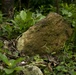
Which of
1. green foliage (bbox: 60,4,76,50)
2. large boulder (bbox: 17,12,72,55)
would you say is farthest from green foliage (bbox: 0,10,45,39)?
green foliage (bbox: 60,4,76,50)

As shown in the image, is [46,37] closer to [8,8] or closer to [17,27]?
[17,27]

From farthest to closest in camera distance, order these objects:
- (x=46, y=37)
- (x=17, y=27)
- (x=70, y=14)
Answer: (x=70, y=14) → (x=17, y=27) → (x=46, y=37)

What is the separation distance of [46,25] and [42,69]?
0.97m

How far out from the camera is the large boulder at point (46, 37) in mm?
3840

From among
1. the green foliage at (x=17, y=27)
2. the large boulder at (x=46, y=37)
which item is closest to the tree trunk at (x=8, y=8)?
the green foliage at (x=17, y=27)

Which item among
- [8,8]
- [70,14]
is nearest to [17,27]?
[8,8]

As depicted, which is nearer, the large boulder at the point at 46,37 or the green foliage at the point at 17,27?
the large boulder at the point at 46,37

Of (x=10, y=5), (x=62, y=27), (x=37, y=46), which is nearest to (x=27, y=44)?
(x=37, y=46)

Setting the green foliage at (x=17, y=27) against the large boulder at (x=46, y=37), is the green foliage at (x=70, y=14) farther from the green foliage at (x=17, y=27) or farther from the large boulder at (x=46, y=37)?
the green foliage at (x=17, y=27)

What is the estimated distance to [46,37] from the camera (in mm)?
3988

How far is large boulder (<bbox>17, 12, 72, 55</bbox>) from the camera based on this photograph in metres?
3.84

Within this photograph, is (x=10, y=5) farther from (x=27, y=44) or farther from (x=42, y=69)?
(x=42, y=69)

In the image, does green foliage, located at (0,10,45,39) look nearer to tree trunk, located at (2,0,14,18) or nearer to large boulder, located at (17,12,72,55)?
large boulder, located at (17,12,72,55)

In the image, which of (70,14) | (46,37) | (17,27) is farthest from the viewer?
(70,14)
